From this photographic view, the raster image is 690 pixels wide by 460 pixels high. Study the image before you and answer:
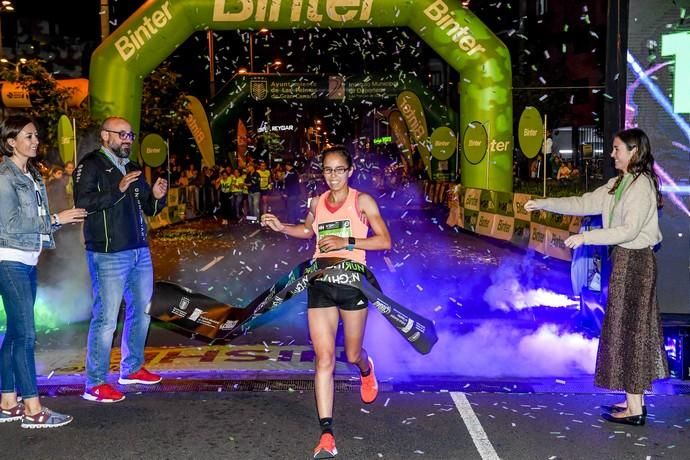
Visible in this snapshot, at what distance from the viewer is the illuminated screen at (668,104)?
605 centimetres

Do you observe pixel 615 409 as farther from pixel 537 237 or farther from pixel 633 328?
pixel 537 237

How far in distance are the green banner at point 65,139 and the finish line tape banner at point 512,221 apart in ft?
27.1

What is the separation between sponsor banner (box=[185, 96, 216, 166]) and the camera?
74.4 ft

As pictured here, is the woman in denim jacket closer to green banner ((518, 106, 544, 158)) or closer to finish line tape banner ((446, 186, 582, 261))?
finish line tape banner ((446, 186, 582, 261))

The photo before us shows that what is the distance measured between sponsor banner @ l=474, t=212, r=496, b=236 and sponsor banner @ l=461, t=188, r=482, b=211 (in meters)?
0.38

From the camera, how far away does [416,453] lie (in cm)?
454

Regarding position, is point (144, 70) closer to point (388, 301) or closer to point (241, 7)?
point (241, 7)

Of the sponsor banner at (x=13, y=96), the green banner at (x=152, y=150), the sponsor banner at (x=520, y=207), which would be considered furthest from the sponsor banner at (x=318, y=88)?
the sponsor banner at (x=520, y=207)

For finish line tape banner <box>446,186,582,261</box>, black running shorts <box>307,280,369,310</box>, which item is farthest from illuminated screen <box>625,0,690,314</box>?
finish line tape banner <box>446,186,582,261</box>

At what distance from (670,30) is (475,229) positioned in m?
13.2

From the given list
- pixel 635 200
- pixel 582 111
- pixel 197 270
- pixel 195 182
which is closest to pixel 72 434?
A: pixel 635 200

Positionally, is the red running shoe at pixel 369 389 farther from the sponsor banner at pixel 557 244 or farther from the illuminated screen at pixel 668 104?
the sponsor banner at pixel 557 244

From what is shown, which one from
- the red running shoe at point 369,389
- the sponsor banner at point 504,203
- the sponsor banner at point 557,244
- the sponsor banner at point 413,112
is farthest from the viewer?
the sponsor banner at point 413,112

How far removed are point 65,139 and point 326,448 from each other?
9865mm
